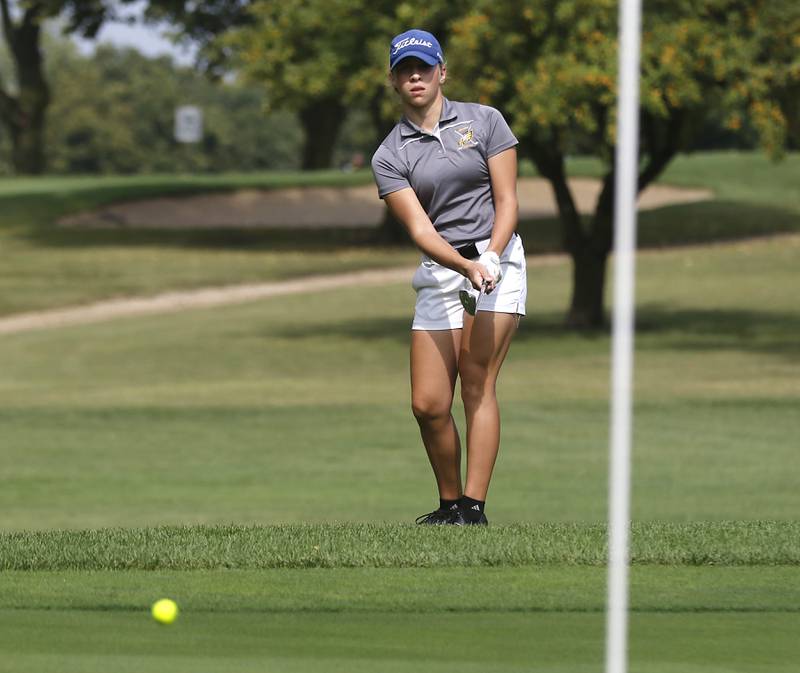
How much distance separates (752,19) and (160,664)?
65.2 ft

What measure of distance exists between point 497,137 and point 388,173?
46 centimetres

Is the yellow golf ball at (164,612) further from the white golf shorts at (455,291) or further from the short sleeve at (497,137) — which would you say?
the short sleeve at (497,137)

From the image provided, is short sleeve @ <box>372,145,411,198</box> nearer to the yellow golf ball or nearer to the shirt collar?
the shirt collar

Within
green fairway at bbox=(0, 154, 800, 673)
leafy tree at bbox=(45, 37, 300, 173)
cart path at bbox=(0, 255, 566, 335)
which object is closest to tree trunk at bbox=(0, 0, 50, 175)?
green fairway at bbox=(0, 154, 800, 673)

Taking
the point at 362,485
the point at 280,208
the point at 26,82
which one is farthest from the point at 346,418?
the point at 26,82

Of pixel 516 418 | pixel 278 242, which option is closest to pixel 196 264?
pixel 278 242

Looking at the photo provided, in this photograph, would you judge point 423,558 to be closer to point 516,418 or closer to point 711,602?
point 711,602

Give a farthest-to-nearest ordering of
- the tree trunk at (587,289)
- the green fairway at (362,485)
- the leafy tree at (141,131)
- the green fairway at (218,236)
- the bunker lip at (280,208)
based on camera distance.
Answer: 1. the leafy tree at (141,131)
2. the bunker lip at (280,208)
3. the green fairway at (218,236)
4. the tree trunk at (587,289)
5. the green fairway at (362,485)

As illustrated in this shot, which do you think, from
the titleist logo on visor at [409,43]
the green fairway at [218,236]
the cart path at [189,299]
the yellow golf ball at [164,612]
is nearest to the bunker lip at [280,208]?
the green fairway at [218,236]

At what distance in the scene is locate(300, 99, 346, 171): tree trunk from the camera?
57875mm

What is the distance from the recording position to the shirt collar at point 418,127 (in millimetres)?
7020

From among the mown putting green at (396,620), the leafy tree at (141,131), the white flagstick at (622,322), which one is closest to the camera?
the white flagstick at (622,322)

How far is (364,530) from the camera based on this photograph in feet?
22.8

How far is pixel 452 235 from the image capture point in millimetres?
7074
